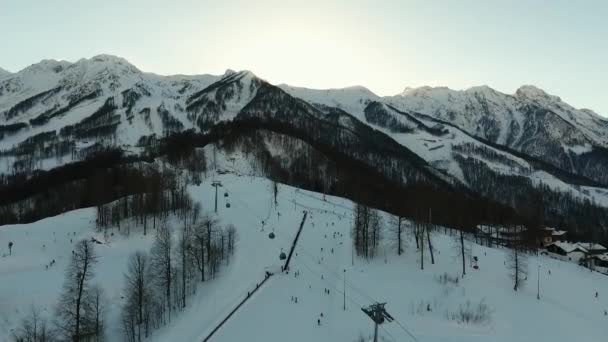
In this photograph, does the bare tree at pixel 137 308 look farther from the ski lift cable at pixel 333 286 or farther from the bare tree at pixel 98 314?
the ski lift cable at pixel 333 286

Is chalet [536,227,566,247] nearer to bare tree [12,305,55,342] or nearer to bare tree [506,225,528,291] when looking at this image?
bare tree [506,225,528,291]

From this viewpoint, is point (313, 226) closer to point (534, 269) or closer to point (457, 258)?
point (457, 258)

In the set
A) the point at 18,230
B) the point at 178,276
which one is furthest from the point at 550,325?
the point at 18,230

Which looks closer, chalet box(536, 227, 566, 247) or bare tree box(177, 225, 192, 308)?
bare tree box(177, 225, 192, 308)

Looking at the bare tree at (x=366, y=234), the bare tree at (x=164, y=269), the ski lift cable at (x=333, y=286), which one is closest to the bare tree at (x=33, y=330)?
the bare tree at (x=164, y=269)

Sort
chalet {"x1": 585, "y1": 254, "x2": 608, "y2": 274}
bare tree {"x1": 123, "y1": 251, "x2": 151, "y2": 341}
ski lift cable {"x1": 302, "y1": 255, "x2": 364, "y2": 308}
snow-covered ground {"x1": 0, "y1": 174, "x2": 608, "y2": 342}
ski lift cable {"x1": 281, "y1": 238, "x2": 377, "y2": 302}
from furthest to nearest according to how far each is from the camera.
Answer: chalet {"x1": 585, "y1": 254, "x2": 608, "y2": 274} < ski lift cable {"x1": 281, "y1": 238, "x2": 377, "y2": 302} < ski lift cable {"x1": 302, "y1": 255, "x2": 364, "y2": 308} < bare tree {"x1": 123, "y1": 251, "x2": 151, "y2": 341} < snow-covered ground {"x1": 0, "y1": 174, "x2": 608, "y2": 342}

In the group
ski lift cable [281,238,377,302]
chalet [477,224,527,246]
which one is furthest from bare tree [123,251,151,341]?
chalet [477,224,527,246]
